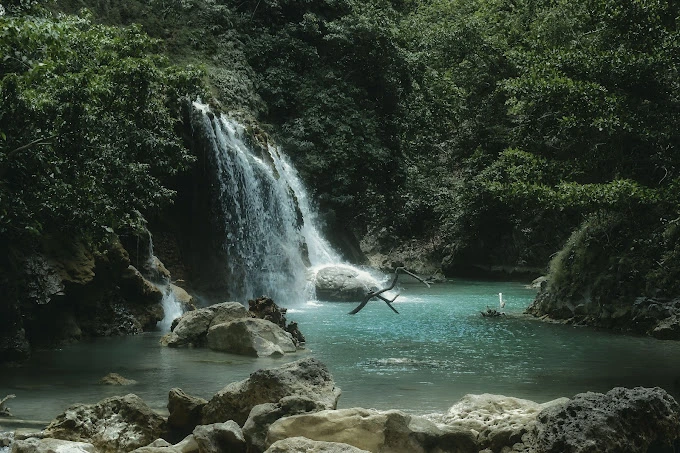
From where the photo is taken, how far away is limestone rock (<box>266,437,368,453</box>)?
681cm

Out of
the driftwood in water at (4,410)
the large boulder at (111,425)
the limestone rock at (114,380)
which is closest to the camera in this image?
the large boulder at (111,425)

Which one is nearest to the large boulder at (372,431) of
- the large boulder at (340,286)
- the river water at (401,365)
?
the river water at (401,365)

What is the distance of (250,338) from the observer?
14875 millimetres

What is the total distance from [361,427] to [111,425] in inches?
112

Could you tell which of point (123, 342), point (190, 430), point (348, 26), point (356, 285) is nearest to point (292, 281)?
point (356, 285)

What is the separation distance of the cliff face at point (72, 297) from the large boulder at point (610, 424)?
30.6 feet

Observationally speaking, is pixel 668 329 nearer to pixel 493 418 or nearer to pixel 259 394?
pixel 493 418

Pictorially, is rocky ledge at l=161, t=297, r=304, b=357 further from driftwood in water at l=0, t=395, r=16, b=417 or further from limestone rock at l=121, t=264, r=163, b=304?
driftwood in water at l=0, t=395, r=16, b=417

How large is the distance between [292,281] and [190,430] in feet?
54.6

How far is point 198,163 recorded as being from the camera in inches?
920

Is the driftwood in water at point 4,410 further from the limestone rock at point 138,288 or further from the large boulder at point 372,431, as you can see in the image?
the limestone rock at point 138,288

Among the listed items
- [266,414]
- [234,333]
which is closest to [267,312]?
[234,333]

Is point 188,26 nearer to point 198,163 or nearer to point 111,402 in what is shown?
point 198,163

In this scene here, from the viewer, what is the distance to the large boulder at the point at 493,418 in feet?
26.8
